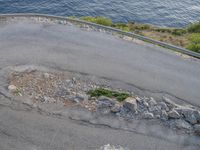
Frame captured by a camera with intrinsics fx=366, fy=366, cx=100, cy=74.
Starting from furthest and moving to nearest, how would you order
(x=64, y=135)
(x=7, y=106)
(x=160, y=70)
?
1. (x=160, y=70)
2. (x=7, y=106)
3. (x=64, y=135)

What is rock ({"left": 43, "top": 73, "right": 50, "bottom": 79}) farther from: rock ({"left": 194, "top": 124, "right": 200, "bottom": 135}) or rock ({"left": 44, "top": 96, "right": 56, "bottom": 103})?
rock ({"left": 194, "top": 124, "right": 200, "bottom": 135})

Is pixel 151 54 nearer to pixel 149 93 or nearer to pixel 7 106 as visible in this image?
pixel 149 93

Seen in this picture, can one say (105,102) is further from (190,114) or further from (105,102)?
(190,114)

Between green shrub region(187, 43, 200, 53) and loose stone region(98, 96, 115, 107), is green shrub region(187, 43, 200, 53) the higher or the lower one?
the higher one

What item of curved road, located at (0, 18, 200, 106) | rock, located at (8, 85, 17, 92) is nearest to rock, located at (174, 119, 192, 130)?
curved road, located at (0, 18, 200, 106)

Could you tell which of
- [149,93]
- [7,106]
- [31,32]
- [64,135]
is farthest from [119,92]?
[31,32]

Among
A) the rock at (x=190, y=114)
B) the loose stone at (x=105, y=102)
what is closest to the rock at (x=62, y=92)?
the loose stone at (x=105, y=102)

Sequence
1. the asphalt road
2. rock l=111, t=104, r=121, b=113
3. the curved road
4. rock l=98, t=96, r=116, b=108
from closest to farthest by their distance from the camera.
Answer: the asphalt road → rock l=111, t=104, r=121, b=113 → rock l=98, t=96, r=116, b=108 → the curved road

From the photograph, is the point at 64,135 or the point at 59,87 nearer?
the point at 64,135
